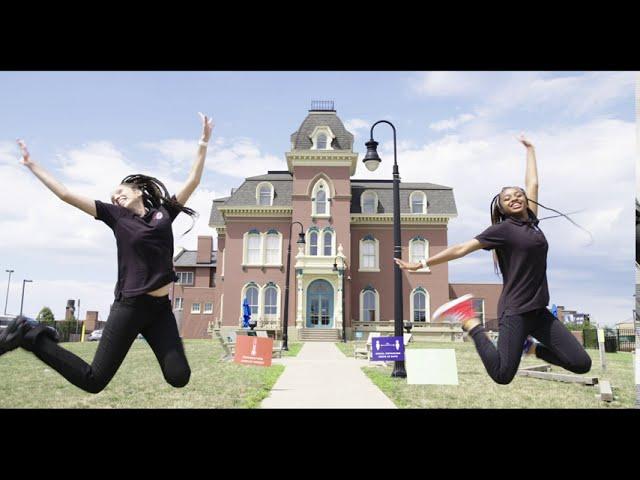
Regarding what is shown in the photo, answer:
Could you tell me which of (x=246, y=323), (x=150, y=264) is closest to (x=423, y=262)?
(x=150, y=264)

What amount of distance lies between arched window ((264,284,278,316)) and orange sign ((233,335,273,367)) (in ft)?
55.2

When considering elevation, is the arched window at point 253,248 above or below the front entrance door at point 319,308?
above

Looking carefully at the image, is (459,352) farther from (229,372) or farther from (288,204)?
(288,204)

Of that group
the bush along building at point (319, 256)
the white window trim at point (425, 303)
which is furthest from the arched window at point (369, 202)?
the white window trim at point (425, 303)

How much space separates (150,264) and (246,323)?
15326 millimetres

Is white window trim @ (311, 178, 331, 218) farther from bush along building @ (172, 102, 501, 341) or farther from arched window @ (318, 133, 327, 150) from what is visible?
arched window @ (318, 133, 327, 150)

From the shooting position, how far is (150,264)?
431cm

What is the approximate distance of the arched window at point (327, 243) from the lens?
2581cm

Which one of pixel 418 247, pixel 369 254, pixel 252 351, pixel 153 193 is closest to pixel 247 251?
pixel 369 254

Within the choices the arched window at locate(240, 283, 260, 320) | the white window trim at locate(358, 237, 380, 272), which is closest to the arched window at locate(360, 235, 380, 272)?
the white window trim at locate(358, 237, 380, 272)

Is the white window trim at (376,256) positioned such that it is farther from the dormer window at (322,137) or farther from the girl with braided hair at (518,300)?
the girl with braided hair at (518,300)

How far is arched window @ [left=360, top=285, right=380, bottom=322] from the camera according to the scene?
26562mm

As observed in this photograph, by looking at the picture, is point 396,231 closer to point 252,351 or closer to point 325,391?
point 325,391

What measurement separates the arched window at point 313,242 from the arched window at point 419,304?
528 centimetres
